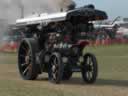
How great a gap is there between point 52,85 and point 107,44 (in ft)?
110

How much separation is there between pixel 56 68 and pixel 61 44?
88 cm

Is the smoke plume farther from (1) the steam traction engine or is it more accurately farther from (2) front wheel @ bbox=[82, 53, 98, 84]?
(2) front wheel @ bbox=[82, 53, 98, 84]

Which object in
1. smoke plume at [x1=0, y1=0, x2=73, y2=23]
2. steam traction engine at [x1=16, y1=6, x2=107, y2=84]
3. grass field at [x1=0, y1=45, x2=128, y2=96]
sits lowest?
grass field at [x1=0, y1=45, x2=128, y2=96]

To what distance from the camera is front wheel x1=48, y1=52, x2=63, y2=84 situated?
16.2 meters

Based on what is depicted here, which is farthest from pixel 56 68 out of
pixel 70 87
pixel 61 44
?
pixel 70 87

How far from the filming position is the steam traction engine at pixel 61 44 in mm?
16328

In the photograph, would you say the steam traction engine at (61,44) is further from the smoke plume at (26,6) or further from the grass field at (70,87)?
the smoke plume at (26,6)

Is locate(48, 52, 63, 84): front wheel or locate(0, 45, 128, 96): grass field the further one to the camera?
locate(48, 52, 63, 84): front wheel

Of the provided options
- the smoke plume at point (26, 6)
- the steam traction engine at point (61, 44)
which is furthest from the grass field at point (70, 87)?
the smoke plume at point (26, 6)

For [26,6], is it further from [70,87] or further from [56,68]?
[70,87]

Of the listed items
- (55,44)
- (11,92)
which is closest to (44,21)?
(55,44)

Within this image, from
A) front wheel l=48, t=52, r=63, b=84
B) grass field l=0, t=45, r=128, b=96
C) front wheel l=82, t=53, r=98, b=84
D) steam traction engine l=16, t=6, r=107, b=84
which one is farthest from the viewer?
front wheel l=82, t=53, r=98, b=84

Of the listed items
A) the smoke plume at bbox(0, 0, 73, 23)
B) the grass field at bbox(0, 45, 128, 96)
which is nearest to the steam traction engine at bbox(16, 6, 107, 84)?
the grass field at bbox(0, 45, 128, 96)

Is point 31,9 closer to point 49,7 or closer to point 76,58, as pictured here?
point 49,7
